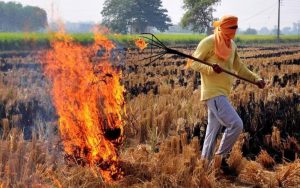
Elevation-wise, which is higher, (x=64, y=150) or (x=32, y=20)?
(x=32, y=20)

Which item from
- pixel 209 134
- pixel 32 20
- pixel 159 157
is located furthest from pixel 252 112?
pixel 32 20

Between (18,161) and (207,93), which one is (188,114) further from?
(18,161)

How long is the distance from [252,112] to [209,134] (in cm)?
245

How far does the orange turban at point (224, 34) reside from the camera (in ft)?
16.0

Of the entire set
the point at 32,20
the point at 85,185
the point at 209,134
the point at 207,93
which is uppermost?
the point at 32,20

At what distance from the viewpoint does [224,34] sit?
4.91 meters

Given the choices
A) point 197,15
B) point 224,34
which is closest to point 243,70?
point 224,34

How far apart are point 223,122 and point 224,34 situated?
1.00m

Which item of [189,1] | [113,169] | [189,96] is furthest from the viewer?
[189,1]

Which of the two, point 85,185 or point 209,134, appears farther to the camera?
point 209,134

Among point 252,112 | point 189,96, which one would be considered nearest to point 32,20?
point 189,96

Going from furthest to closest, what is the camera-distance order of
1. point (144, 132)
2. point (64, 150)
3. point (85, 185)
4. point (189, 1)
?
point (189, 1), point (144, 132), point (64, 150), point (85, 185)

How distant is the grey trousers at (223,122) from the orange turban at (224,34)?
515 mm

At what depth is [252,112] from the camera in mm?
7379
